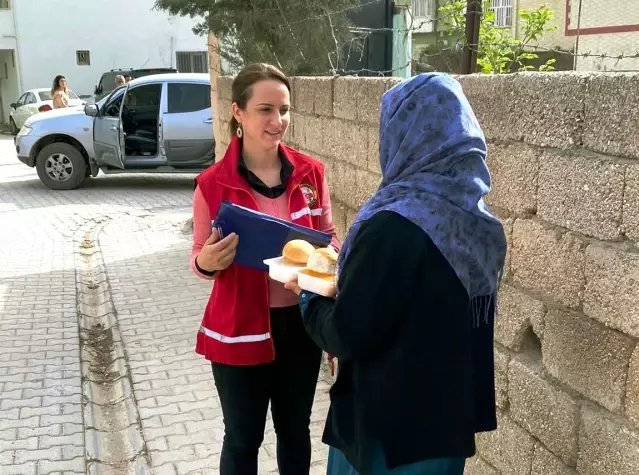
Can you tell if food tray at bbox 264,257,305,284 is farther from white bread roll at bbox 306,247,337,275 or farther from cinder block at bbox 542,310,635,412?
cinder block at bbox 542,310,635,412

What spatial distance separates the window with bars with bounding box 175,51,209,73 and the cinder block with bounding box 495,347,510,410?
25522 millimetres

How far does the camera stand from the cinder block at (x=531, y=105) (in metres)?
2.15

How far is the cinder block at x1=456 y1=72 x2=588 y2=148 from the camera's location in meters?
2.15

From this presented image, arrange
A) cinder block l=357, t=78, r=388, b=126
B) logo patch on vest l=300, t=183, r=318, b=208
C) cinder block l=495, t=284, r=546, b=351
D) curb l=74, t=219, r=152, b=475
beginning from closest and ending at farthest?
1. cinder block l=495, t=284, r=546, b=351
2. logo patch on vest l=300, t=183, r=318, b=208
3. curb l=74, t=219, r=152, b=475
4. cinder block l=357, t=78, r=388, b=126

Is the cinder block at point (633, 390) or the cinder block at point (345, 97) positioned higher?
the cinder block at point (345, 97)

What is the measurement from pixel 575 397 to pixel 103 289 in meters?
5.33

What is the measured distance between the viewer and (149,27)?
85.1ft

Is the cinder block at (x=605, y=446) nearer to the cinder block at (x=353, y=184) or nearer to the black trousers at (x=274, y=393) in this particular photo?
the black trousers at (x=274, y=393)

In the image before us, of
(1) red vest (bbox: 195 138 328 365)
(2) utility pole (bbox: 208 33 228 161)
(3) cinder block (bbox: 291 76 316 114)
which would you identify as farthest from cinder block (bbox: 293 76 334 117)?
(2) utility pole (bbox: 208 33 228 161)

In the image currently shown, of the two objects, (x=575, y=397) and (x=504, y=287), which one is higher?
(x=504, y=287)

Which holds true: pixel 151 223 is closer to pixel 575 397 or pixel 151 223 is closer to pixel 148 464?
pixel 148 464

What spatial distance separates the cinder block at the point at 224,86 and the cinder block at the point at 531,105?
509 centimetres

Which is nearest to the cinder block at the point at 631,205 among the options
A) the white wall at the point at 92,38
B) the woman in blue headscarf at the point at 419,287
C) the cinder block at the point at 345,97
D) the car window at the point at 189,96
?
the woman in blue headscarf at the point at 419,287

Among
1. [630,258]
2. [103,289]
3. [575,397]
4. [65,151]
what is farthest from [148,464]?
[65,151]
